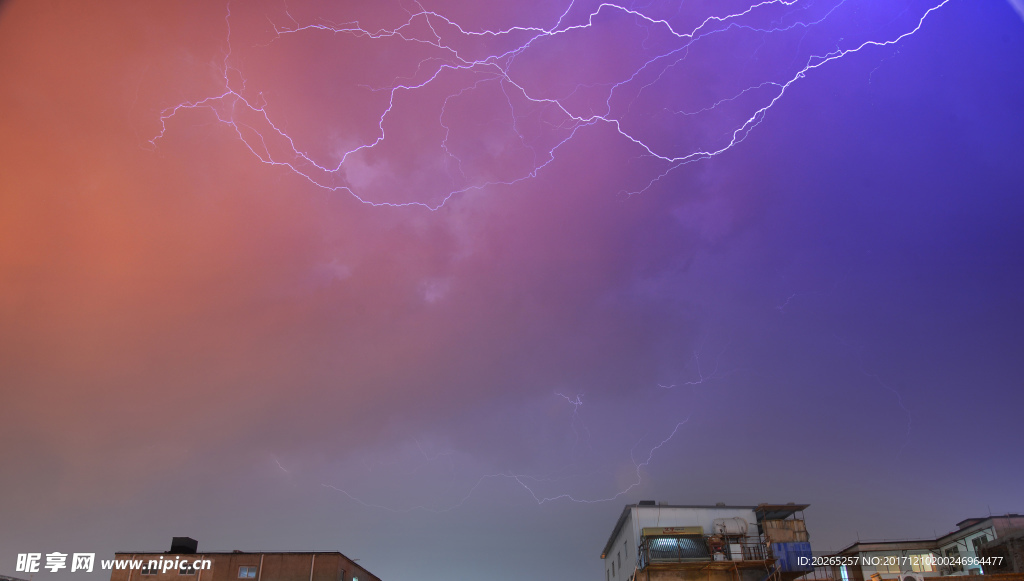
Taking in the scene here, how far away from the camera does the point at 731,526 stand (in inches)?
1142

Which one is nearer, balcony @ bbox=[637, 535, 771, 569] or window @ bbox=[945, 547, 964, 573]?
balcony @ bbox=[637, 535, 771, 569]

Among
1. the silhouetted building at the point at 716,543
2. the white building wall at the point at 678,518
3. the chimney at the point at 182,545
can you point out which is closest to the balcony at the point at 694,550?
the silhouetted building at the point at 716,543

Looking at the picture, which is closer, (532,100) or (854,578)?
(854,578)

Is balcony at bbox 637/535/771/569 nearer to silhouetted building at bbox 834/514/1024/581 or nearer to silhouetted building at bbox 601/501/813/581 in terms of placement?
silhouetted building at bbox 601/501/813/581

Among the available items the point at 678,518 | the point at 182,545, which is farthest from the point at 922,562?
the point at 182,545

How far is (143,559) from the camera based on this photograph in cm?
3269

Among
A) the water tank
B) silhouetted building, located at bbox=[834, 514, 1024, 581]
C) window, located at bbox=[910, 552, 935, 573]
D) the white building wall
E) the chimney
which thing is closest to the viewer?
silhouetted building, located at bbox=[834, 514, 1024, 581]

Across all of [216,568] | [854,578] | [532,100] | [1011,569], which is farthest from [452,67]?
[1011,569]

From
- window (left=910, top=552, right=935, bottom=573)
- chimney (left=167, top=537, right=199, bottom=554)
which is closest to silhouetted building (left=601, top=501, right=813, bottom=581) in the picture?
window (left=910, top=552, right=935, bottom=573)

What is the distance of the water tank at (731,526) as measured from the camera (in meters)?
28.8

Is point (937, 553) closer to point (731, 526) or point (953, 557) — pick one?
point (953, 557)

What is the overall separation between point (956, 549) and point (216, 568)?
109ft

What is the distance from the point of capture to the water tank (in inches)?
1134

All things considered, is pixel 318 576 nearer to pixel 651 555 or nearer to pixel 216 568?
pixel 216 568
